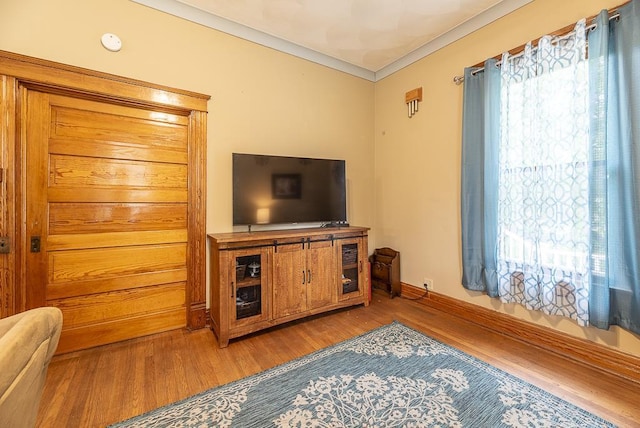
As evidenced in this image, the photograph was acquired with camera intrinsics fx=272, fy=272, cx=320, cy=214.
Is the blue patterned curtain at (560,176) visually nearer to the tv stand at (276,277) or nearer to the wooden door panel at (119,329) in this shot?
the tv stand at (276,277)

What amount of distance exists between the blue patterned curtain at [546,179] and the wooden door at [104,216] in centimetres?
281

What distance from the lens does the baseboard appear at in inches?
69.8

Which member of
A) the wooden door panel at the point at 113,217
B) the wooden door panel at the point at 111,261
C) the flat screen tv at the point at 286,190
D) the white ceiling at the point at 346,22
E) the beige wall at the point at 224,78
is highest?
the white ceiling at the point at 346,22

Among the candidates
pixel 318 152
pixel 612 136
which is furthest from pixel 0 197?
pixel 612 136

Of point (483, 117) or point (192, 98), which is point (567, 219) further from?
point (192, 98)

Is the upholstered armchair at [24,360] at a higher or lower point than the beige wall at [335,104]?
lower

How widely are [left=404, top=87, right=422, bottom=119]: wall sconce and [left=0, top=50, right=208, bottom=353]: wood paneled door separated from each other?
7.33 feet

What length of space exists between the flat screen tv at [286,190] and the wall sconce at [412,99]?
1.05m

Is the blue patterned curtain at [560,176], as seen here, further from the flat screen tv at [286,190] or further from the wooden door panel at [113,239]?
the wooden door panel at [113,239]

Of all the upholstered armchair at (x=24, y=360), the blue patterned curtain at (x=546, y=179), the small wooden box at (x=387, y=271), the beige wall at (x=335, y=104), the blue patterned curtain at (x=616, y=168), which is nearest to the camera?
the upholstered armchair at (x=24, y=360)

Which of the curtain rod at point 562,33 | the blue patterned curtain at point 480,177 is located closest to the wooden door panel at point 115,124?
the blue patterned curtain at point 480,177

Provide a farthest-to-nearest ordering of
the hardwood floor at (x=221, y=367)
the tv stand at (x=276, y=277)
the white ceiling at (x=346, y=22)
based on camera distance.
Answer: the white ceiling at (x=346, y=22)
the tv stand at (x=276, y=277)
the hardwood floor at (x=221, y=367)

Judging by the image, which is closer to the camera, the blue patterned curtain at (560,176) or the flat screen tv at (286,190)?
the blue patterned curtain at (560,176)

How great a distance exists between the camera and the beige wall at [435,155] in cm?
219
